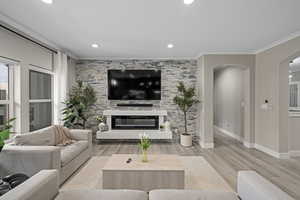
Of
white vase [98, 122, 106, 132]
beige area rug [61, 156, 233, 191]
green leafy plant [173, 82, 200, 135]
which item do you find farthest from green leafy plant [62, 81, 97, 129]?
green leafy plant [173, 82, 200, 135]

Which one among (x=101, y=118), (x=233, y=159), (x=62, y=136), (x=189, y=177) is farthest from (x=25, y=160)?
(x=233, y=159)

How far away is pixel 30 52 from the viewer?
3834 mm

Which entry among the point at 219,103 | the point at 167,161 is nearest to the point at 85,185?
the point at 167,161

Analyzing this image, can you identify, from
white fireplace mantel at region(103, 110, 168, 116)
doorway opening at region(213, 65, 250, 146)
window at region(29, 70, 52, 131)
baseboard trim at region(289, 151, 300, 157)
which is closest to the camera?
window at region(29, 70, 52, 131)

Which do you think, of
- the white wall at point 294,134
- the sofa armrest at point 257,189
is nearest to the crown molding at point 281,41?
the white wall at point 294,134

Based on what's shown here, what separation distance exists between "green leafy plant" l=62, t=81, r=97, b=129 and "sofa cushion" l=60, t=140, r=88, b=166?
1250 mm

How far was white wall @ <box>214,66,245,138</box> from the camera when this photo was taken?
6.07 meters

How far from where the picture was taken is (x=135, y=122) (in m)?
5.81

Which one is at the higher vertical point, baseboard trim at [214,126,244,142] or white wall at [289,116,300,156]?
white wall at [289,116,300,156]

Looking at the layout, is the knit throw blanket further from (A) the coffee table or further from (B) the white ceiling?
(B) the white ceiling

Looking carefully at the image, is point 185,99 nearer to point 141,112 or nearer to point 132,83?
point 141,112

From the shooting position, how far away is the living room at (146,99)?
2498 mm

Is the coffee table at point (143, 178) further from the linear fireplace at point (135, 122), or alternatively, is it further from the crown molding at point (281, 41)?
the crown molding at point (281, 41)

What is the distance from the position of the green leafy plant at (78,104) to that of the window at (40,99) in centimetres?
42
